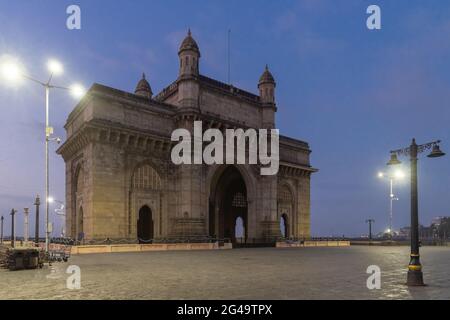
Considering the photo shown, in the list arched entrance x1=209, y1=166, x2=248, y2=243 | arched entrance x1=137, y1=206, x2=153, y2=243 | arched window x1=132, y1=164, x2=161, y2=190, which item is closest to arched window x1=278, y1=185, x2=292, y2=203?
arched entrance x1=209, y1=166, x2=248, y2=243

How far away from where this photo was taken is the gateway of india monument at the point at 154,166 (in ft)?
112

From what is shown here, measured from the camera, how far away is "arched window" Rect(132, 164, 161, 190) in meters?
36.7

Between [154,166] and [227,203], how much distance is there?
19813 mm

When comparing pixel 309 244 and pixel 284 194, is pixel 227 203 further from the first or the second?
pixel 309 244

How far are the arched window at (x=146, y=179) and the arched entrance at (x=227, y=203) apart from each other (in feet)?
33.6

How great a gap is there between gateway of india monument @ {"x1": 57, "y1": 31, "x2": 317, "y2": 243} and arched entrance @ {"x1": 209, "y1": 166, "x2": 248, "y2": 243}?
37cm

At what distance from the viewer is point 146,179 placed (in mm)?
37406

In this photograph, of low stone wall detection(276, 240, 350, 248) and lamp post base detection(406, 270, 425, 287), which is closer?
lamp post base detection(406, 270, 425, 287)

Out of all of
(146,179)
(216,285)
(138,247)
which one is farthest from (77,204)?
(216,285)

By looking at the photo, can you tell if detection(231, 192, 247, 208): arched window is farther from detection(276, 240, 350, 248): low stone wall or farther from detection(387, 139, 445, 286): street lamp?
detection(387, 139, 445, 286): street lamp
